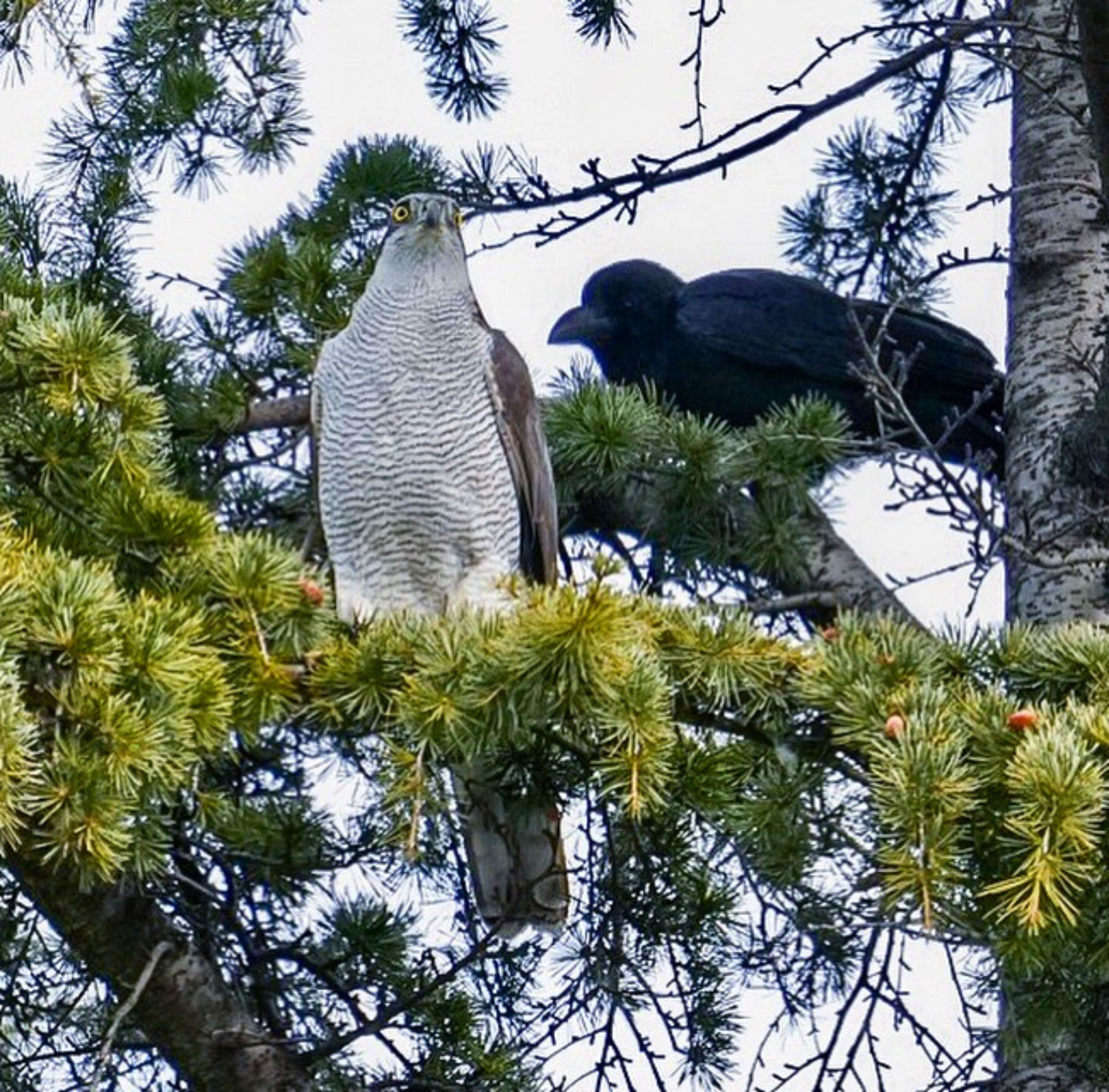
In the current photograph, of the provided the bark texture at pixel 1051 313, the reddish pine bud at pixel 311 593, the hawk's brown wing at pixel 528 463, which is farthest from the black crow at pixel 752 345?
the reddish pine bud at pixel 311 593

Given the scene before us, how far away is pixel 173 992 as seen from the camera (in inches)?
142

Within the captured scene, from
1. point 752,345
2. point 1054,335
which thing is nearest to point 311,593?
point 1054,335

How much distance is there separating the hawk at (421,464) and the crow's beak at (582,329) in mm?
1611

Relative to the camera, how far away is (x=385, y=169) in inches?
211

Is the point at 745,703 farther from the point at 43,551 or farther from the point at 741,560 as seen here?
the point at 741,560

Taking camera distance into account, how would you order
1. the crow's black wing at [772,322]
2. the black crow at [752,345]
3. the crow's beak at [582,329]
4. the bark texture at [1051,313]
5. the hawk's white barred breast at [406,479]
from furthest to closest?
the crow's beak at [582,329], the crow's black wing at [772,322], the black crow at [752,345], the bark texture at [1051,313], the hawk's white barred breast at [406,479]

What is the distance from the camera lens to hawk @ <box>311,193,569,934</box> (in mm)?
4789

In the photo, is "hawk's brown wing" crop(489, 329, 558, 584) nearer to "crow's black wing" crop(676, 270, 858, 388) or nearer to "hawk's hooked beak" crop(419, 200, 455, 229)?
"hawk's hooked beak" crop(419, 200, 455, 229)

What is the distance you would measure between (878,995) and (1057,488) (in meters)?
1.31

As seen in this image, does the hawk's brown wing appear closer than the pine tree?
No

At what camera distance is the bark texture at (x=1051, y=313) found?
16.4ft

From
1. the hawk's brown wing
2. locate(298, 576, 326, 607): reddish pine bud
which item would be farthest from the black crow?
locate(298, 576, 326, 607): reddish pine bud

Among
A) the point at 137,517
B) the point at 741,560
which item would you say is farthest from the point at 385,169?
the point at 137,517

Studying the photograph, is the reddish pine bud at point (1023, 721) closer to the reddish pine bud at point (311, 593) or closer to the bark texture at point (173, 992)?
the reddish pine bud at point (311, 593)
